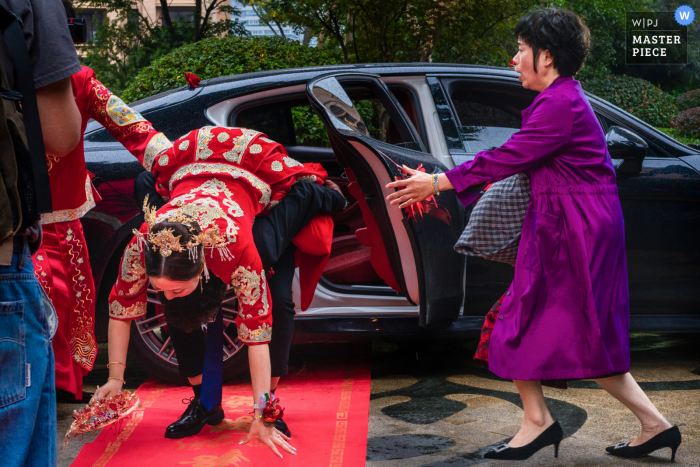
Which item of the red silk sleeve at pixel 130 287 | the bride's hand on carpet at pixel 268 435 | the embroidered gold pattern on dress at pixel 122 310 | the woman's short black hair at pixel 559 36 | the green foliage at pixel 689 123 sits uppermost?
the woman's short black hair at pixel 559 36

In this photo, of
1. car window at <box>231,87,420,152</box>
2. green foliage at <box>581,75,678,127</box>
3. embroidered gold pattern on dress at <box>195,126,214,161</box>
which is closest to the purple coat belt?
embroidered gold pattern on dress at <box>195,126,214,161</box>

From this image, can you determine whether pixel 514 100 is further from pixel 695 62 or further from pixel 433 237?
pixel 695 62

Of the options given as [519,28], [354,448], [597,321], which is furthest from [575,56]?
[354,448]

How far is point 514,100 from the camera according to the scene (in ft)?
12.7

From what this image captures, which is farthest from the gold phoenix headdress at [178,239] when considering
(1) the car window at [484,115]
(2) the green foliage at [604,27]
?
(2) the green foliage at [604,27]

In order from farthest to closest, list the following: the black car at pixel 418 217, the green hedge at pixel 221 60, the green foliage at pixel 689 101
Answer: the green foliage at pixel 689 101 → the green hedge at pixel 221 60 → the black car at pixel 418 217

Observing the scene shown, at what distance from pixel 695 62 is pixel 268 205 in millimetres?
15763

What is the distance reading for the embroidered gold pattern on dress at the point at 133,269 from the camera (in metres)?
2.54

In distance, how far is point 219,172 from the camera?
8.88 feet

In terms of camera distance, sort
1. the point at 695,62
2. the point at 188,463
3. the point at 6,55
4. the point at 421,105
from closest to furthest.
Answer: the point at 6,55 < the point at 188,463 < the point at 421,105 < the point at 695,62

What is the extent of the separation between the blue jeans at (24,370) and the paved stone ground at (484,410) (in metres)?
1.46

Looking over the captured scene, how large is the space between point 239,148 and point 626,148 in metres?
1.75

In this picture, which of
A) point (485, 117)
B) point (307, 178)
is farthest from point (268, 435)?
point (485, 117)

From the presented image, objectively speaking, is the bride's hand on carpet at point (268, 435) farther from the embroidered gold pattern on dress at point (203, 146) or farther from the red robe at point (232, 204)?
the embroidered gold pattern on dress at point (203, 146)
